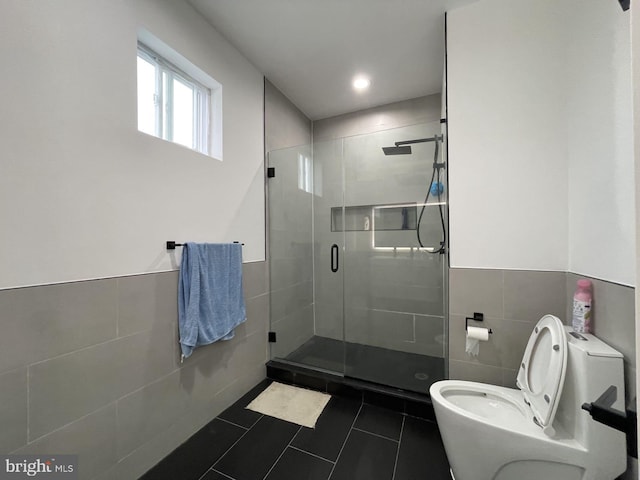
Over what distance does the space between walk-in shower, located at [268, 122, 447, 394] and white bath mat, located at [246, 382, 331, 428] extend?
0.77 feet

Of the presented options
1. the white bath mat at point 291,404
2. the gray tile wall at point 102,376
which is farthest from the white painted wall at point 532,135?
the gray tile wall at point 102,376

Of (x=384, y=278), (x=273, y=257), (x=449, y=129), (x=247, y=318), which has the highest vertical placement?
(x=449, y=129)

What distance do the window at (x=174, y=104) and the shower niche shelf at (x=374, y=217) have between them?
1201 mm

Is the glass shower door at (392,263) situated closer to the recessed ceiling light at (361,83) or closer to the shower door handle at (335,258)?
the shower door handle at (335,258)

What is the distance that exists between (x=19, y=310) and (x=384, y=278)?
2.28 m

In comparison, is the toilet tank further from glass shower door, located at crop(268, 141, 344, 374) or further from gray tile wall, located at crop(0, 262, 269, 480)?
gray tile wall, located at crop(0, 262, 269, 480)

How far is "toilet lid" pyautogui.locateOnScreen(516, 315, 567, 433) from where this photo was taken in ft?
3.31

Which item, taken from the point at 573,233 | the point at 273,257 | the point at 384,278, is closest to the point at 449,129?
the point at 573,233

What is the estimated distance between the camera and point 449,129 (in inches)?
64.1

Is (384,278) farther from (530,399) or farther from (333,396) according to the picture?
(530,399)

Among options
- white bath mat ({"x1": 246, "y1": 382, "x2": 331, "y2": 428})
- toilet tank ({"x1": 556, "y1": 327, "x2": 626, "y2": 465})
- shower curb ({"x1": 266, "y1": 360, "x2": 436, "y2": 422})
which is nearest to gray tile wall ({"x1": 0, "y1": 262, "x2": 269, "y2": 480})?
white bath mat ({"x1": 246, "y1": 382, "x2": 331, "y2": 428})

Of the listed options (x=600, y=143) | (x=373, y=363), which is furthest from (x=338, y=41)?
(x=373, y=363)

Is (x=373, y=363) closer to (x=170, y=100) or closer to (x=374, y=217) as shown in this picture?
(x=374, y=217)
